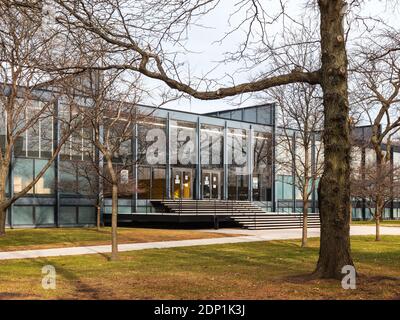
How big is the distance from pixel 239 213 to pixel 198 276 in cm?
2297

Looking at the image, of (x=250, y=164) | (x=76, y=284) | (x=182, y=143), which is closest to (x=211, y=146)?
(x=182, y=143)

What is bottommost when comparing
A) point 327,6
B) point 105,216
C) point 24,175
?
point 105,216

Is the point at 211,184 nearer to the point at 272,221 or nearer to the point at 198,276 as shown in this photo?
the point at 272,221

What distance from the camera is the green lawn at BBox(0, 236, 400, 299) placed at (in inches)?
357

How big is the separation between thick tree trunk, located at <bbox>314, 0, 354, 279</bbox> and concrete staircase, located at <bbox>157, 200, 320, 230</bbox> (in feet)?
68.7

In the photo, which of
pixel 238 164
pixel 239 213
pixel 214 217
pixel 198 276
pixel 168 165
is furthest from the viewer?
pixel 238 164

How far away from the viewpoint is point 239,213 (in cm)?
3428

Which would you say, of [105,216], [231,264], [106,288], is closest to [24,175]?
[105,216]

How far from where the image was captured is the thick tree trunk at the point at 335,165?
9945 millimetres

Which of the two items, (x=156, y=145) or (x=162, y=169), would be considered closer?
(x=156, y=145)

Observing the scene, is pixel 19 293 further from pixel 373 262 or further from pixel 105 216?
pixel 105 216

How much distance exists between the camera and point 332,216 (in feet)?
32.6
